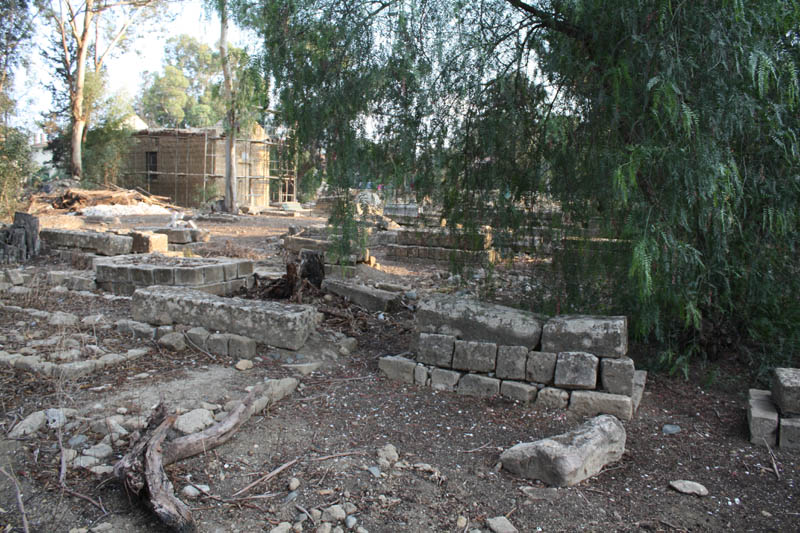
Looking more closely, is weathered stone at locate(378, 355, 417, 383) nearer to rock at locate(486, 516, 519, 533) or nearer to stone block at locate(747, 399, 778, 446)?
rock at locate(486, 516, 519, 533)

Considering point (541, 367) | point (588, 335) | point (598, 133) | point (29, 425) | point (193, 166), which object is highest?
point (193, 166)

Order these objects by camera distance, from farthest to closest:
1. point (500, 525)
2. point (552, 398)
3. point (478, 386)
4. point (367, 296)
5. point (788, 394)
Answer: point (367, 296)
point (478, 386)
point (552, 398)
point (788, 394)
point (500, 525)

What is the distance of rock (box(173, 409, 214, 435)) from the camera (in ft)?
11.7

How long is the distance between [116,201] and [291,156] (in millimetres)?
18959

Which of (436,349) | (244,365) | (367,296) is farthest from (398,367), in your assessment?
(367,296)

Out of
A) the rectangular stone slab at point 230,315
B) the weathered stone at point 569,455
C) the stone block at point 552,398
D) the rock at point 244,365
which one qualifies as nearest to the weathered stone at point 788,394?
the weathered stone at point 569,455

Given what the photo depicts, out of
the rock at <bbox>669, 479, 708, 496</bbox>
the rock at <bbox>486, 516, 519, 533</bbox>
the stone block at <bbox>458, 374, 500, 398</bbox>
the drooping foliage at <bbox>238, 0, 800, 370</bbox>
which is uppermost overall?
the drooping foliage at <bbox>238, 0, 800, 370</bbox>

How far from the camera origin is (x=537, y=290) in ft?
18.1

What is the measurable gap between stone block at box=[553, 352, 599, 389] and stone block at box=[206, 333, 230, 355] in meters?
3.02

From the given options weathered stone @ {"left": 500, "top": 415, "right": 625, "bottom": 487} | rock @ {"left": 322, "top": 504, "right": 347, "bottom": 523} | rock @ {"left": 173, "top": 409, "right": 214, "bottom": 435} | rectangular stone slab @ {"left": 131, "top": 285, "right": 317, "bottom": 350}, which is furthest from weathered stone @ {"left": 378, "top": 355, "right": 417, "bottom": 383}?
rock @ {"left": 322, "top": 504, "right": 347, "bottom": 523}

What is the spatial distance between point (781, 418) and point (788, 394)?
0.17 metres

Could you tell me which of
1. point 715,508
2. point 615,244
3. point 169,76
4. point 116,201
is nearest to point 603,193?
point 615,244

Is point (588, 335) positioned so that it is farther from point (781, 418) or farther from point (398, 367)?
point (398, 367)

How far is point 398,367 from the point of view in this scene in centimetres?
482
